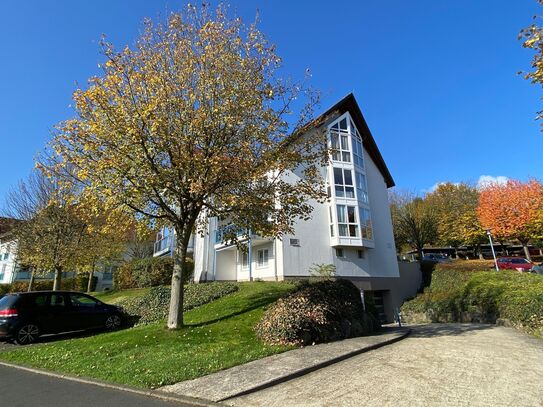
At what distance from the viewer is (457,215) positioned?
173ft

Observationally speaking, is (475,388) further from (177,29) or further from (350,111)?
(350,111)

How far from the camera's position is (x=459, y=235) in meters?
50.0

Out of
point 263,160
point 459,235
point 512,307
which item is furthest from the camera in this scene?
point 459,235

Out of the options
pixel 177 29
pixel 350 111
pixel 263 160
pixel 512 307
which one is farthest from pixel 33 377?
pixel 350 111

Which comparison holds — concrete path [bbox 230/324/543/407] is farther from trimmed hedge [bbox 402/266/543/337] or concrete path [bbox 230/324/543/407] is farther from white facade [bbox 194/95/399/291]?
white facade [bbox 194/95/399/291]

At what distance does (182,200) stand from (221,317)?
4.16 m

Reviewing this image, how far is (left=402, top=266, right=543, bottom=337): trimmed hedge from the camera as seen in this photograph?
13828 mm

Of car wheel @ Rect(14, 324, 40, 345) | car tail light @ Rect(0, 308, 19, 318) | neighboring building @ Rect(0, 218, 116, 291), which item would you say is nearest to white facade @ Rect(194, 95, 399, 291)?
car wheel @ Rect(14, 324, 40, 345)

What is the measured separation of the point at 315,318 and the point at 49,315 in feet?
31.0

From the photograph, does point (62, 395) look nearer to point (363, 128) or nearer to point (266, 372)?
point (266, 372)

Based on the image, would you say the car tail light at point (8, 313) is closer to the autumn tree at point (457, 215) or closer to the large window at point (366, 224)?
the large window at point (366, 224)

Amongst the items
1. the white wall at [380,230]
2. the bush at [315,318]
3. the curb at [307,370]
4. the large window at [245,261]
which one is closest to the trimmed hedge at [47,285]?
the large window at [245,261]

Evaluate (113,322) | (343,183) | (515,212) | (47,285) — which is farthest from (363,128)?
(47,285)

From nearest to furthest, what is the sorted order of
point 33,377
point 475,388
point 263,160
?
point 475,388 → point 33,377 → point 263,160
